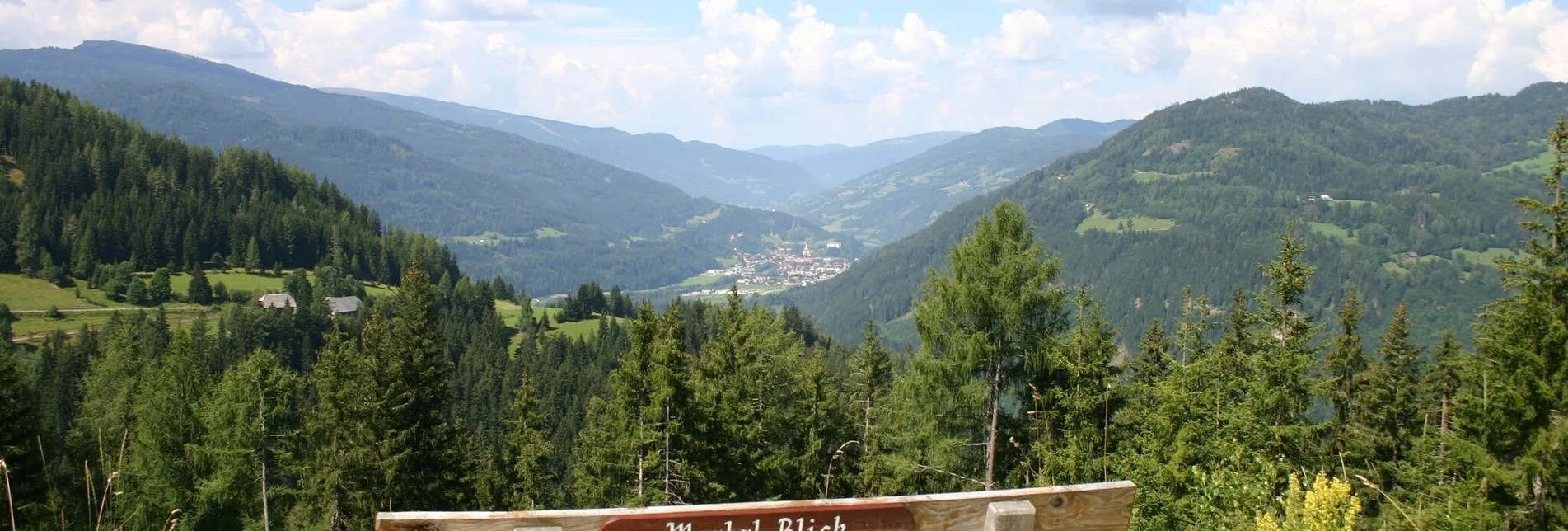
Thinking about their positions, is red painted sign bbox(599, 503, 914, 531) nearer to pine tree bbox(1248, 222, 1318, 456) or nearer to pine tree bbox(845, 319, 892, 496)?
pine tree bbox(1248, 222, 1318, 456)

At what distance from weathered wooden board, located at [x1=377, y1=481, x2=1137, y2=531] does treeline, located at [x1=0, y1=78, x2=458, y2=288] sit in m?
123

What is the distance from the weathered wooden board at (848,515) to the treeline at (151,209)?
12333 cm

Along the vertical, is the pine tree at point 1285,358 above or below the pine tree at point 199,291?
above

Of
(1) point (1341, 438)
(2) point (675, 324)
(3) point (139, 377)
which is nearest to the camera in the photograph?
(2) point (675, 324)

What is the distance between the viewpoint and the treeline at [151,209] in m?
111

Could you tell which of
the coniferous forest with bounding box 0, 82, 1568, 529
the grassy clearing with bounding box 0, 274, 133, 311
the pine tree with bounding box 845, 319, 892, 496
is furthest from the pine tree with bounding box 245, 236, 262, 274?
the pine tree with bounding box 845, 319, 892, 496

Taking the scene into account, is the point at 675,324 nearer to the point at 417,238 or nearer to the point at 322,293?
the point at 322,293

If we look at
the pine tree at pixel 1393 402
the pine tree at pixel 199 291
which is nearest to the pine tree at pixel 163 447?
the pine tree at pixel 1393 402

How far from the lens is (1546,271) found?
48.3ft

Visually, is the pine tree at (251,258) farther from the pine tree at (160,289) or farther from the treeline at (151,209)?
the pine tree at (160,289)

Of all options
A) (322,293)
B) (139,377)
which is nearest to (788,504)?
(139,377)

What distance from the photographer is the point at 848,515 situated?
3.89 meters

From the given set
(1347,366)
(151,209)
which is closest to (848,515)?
(1347,366)

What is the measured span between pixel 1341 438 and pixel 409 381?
29.8m
